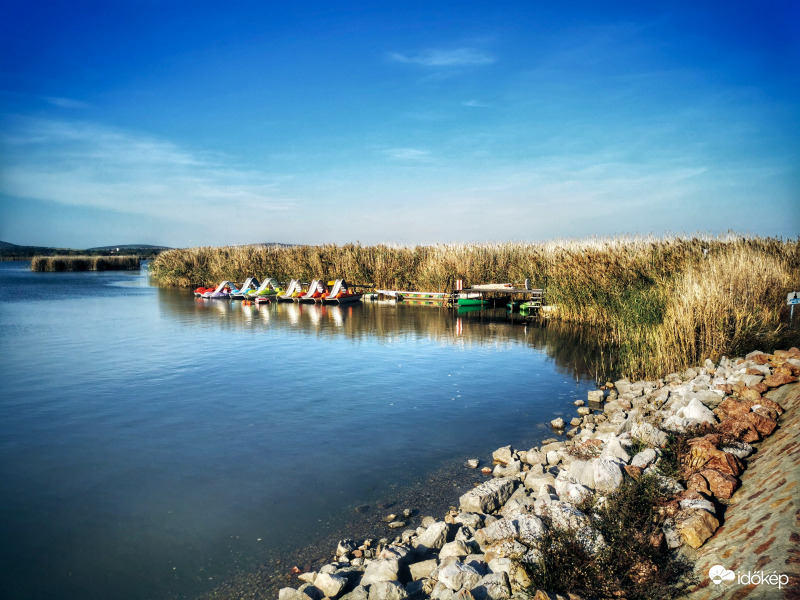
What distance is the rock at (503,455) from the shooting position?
8031 millimetres

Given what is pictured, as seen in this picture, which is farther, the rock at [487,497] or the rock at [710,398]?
the rock at [710,398]

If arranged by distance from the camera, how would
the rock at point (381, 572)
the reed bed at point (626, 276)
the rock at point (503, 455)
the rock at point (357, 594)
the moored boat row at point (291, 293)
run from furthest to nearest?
the moored boat row at point (291, 293), the reed bed at point (626, 276), the rock at point (503, 455), the rock at point (381, 572), the rock at point (357, 594)

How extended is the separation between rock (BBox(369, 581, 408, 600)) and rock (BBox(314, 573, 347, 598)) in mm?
312

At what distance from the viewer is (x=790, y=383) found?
7426 millimetres

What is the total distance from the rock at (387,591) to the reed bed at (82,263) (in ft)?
275

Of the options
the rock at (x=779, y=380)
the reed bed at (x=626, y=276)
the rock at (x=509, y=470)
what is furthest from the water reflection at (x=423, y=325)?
the rock at (x=509, y=470)

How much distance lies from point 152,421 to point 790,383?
434 inches

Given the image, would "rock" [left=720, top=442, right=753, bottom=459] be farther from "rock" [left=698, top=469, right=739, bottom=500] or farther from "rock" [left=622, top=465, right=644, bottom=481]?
"rock" [left=622, top=465, right=644, bottom=481]

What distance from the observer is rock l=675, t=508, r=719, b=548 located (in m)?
4.34

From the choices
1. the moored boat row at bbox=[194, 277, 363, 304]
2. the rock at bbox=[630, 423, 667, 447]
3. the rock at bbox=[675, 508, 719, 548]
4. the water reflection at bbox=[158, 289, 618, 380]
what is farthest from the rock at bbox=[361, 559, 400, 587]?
the moored boat row at bbox=[194, 277, 363, 304]

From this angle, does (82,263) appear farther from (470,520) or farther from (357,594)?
(357,594)

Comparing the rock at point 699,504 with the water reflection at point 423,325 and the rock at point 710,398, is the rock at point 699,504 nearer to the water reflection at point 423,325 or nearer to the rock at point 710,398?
the rock at point 710,398

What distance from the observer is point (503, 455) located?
8.14 m

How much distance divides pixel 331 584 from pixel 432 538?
1282 millimetres
